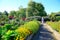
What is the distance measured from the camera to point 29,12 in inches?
2340

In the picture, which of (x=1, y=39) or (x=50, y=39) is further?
(x=50, y=39)

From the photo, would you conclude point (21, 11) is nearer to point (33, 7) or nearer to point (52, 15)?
point (33, 7)

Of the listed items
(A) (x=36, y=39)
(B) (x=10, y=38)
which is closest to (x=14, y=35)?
(B) (x=10, y=38)

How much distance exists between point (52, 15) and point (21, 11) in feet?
56.1

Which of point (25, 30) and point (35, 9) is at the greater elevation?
point (25, 30)

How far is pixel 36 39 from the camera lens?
1268cm

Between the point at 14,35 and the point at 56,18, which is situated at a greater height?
the point at 14,35

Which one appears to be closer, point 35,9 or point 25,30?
point 25,30

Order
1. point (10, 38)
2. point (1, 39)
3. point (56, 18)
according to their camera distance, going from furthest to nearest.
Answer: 1. point (56, 18)
2. point (1, 39)
3. point (10, 38)

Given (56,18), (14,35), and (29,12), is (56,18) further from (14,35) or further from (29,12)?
(14,35)

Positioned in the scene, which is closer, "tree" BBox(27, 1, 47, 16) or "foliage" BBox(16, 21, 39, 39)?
"foliage" BBox(16, 21, 39, 39)

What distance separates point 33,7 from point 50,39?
48937 millimetres

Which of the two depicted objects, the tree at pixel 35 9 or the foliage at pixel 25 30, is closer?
the foliage at pixel 25 30

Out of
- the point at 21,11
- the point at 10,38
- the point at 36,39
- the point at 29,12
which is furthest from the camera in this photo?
the point at 21,11
